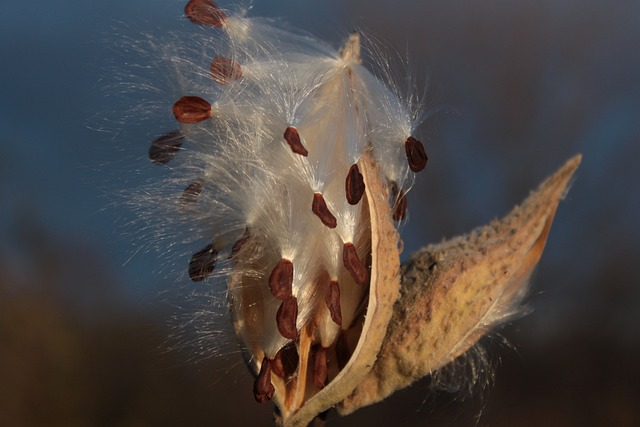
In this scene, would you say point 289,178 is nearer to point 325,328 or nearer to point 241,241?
point 241,241

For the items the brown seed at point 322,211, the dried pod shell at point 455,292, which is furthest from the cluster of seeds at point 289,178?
the dried pod shell at point 455,292

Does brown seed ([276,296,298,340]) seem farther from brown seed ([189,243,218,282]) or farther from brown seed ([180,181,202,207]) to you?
brown seed ([180,181,202,207])

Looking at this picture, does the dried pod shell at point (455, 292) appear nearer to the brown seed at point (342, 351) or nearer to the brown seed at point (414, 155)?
the brown seed at point (342, 351)

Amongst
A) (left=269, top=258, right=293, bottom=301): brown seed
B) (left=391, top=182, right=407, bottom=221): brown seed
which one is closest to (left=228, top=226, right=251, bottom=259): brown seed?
(left=269, top=258, right=293, bottom=301): brown seed

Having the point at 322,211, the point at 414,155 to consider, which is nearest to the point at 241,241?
the point at 322,211

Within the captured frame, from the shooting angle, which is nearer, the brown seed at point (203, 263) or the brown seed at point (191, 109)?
the brown seed at point (191, 109)
